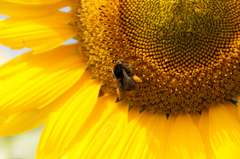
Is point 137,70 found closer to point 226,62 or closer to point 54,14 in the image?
point 226,62

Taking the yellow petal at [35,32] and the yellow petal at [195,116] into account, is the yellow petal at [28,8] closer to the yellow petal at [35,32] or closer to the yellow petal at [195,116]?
the yellow petal at [35,32]

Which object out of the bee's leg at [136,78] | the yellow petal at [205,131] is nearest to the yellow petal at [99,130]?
the bee's leg at [136,78]

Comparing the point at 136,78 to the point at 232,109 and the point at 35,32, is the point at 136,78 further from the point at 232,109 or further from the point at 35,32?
the point at 35,32

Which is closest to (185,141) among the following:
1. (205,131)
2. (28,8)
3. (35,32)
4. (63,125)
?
(205,131)

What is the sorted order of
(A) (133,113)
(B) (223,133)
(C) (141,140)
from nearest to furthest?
1. (B) (223,133)
2. (C) (141,140)
3. (A) (133,113)

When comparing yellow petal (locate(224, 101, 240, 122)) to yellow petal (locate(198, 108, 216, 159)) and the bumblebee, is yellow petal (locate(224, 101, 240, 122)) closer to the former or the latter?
yellow petal (locate(198, 108, 216, 159))
